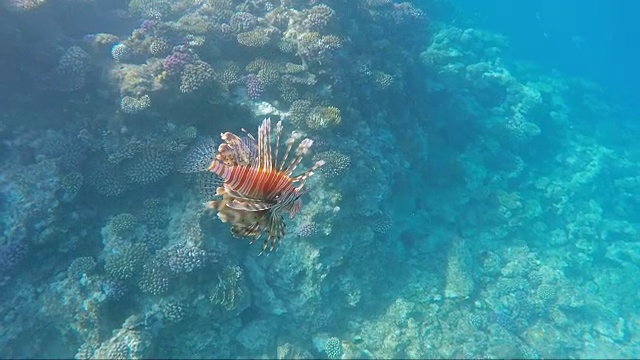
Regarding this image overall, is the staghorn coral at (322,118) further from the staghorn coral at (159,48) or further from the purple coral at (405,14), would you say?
the purple coral at (405,14)

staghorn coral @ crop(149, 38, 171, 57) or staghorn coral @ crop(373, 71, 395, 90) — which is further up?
staghorn coral @ crop(149, 38, 171, 57)

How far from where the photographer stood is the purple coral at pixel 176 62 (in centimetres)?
663

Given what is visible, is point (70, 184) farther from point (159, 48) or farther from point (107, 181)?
point (159, 48)

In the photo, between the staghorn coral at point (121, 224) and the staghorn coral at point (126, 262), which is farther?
the staghorn coral at point (121, 224)

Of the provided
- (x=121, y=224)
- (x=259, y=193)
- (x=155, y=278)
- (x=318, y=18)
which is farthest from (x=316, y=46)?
(x=259, y=193)

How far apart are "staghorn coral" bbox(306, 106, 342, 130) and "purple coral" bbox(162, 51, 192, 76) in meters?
2.63

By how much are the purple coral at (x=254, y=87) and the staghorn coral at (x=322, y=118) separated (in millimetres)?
1163

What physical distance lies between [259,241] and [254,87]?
321 cm

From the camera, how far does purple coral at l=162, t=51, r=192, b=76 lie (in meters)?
6.63

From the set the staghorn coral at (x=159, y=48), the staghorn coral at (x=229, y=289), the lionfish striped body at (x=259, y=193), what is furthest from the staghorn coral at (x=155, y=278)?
the staghorn coral at (x=159, y=48)

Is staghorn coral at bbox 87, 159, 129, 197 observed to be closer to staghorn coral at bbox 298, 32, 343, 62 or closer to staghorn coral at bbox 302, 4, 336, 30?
staghorn coral at bbox 298, 32, 343, 62

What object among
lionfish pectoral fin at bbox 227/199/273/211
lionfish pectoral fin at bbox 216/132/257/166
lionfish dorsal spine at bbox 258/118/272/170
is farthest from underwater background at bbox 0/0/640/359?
lionfish pectoral fin at bbox 227/199/273/211

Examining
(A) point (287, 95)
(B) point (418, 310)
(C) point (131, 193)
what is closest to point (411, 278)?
(B) point (418, 310)

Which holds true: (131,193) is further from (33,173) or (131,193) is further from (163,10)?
(163,10)
